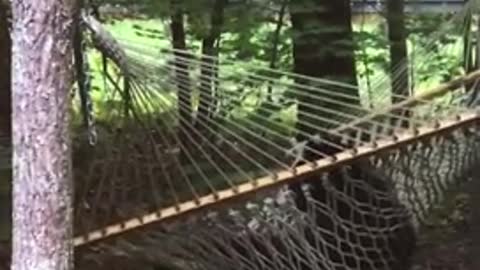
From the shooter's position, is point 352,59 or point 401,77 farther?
point 352,59

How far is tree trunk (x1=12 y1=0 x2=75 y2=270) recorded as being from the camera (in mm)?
1980

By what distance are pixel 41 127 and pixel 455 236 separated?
9.11 feet

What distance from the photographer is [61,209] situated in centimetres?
202

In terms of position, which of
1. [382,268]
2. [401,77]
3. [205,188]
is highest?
[401,77]

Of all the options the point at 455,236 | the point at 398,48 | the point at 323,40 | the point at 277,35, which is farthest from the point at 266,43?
the point at 455,236

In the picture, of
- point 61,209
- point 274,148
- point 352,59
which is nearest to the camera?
point 61,209

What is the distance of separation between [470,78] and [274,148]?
1.94 feet

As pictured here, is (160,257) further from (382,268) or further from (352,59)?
(352,59)

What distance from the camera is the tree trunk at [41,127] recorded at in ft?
6.50

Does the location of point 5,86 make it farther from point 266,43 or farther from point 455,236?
point 455,236

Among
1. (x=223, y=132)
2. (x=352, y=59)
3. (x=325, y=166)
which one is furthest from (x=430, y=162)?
(x=352, y=59)

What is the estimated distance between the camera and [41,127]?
6.50 ft

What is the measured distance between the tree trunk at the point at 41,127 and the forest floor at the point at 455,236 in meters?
2.12

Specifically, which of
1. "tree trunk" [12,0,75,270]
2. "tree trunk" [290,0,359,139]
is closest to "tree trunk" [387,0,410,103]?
"tree trunk" [290,0,359,139]
